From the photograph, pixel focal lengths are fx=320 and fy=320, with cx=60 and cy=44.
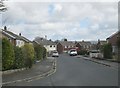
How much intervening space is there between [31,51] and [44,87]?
19.6 m

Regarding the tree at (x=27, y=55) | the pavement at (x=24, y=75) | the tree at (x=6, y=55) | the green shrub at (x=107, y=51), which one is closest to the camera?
the pavement at (x=24, y=75)

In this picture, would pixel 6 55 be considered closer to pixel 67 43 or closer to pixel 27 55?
pixel 27 55

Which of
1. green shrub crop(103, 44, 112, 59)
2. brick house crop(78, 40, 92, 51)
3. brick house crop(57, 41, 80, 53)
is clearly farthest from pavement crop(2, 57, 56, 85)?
brick house crop(78, 40, 92, 51)

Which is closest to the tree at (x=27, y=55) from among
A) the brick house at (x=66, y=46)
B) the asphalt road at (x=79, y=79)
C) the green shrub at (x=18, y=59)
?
the green shrub at (x=18, y=59)

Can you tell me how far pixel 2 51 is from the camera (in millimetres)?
24766

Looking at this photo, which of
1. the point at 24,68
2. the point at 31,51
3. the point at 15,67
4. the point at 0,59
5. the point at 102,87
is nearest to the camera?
the point at 102,87

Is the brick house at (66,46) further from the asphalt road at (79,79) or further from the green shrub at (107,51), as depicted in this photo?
the asphalt road at (79,79)

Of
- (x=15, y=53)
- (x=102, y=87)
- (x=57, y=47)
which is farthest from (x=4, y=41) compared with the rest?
(x=57, y=47)

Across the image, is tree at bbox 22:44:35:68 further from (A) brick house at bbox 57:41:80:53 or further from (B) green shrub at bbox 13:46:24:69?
(A) brick house at bbox 57:41:80:53

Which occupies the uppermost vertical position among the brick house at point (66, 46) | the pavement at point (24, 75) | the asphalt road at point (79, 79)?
the brick house at point (66, 46)

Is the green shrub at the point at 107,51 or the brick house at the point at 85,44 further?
the brick house at the point at 85,44

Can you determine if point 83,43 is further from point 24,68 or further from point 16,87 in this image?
point 16,87

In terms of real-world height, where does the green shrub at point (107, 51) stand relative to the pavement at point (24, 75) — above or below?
above

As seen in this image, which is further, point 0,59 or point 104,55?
point 104,55
